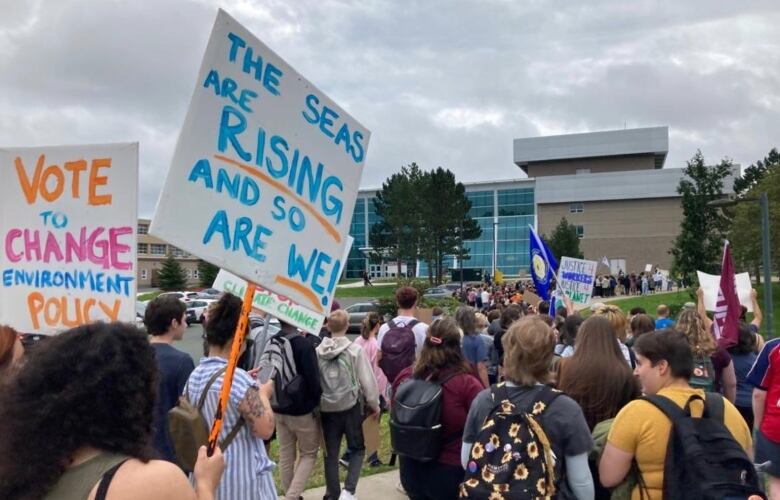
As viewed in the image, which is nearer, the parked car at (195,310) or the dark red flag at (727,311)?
the dark red flag at (727,311)

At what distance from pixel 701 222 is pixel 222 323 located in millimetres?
38744

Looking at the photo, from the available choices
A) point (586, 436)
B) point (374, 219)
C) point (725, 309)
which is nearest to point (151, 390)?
point (586, 436)

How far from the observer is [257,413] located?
3.47m

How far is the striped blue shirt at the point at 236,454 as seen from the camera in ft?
11.7

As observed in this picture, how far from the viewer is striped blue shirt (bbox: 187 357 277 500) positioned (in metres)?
3.56

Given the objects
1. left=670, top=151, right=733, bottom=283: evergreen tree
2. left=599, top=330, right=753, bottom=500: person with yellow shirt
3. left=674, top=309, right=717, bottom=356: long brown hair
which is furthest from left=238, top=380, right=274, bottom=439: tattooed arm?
left=670, top=151, right=733, bottom=283: evergreen tree

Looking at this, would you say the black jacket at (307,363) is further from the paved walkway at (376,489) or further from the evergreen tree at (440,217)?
the evergreen tree at (440,217)

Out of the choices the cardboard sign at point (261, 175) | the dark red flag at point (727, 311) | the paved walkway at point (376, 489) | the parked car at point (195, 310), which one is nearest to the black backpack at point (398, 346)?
the paved walkway at point (376, 489)

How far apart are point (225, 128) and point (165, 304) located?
186cm

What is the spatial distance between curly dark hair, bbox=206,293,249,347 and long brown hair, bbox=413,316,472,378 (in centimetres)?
138

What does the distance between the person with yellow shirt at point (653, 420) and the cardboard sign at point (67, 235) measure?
2.76m

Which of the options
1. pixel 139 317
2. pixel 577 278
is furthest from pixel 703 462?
pixel 139 317

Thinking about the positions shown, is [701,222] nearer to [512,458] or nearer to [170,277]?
[512,458]

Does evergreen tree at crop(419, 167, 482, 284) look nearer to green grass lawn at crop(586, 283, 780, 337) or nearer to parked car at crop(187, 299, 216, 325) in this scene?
green grass lawn at crop(586, 283, 780, 337)
